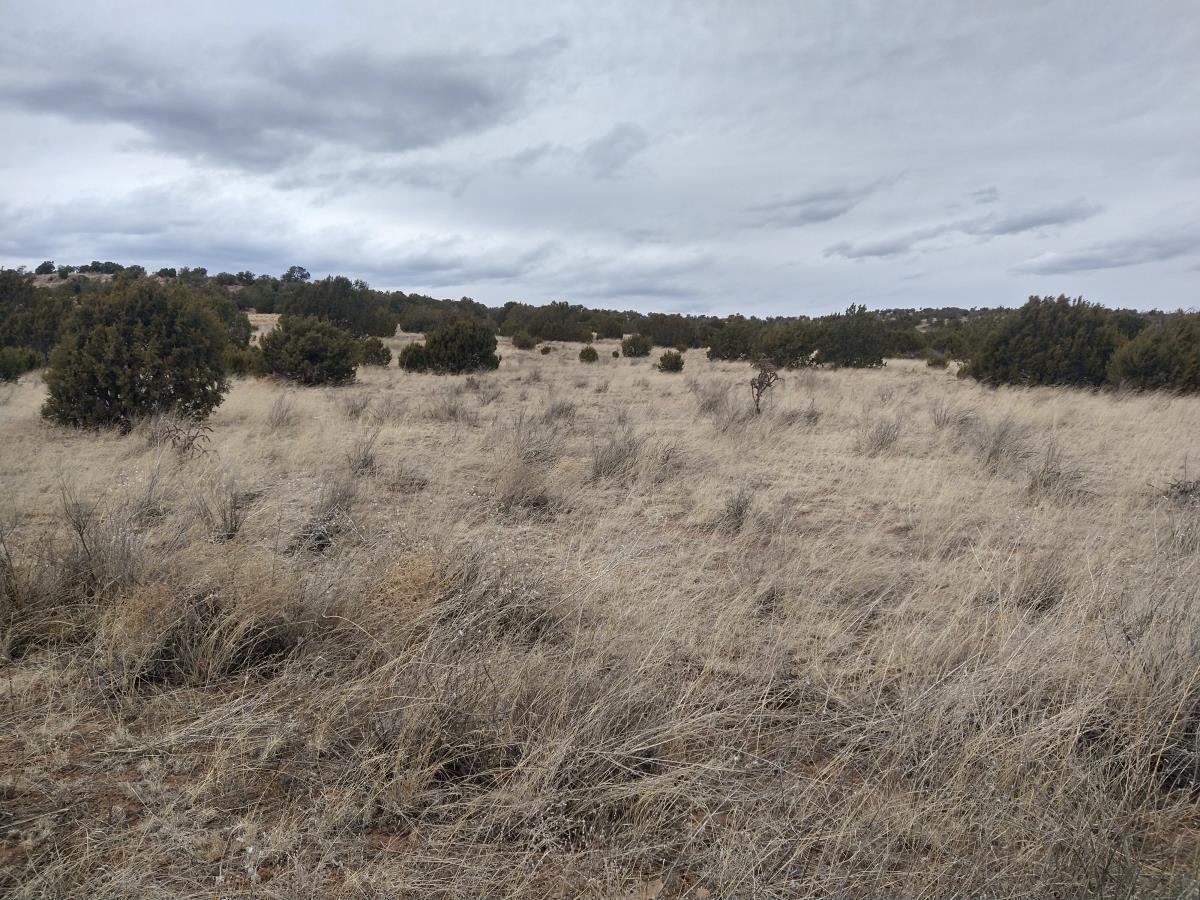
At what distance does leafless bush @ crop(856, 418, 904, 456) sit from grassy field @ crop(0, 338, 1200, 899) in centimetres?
296

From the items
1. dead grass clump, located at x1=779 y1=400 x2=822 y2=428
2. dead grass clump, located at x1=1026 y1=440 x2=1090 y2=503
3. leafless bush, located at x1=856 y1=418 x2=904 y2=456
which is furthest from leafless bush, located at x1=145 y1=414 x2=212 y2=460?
dead grass clump, located at x1=1026 y1=440 x2=1090 y2=503

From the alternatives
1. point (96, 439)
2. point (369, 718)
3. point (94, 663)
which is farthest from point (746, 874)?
point (96, 439)

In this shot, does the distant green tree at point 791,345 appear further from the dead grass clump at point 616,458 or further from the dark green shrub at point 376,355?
the dead grass clump at point 616,458

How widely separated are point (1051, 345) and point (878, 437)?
11.4 m

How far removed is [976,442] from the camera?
837 cm

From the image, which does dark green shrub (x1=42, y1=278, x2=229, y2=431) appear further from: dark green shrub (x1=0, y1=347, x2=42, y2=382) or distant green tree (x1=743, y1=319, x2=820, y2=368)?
distant green tree (x1=743, y1=319, x2=820, y2=368)

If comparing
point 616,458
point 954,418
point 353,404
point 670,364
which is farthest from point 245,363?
point 954,418

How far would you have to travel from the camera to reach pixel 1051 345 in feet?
55.3

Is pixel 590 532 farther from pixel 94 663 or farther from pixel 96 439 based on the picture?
pixel 96 439

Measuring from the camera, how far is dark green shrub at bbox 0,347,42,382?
16688 mm

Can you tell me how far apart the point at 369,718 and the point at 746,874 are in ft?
4.37

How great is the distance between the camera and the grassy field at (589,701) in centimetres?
187

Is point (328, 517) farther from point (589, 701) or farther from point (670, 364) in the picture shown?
point (670, 364)

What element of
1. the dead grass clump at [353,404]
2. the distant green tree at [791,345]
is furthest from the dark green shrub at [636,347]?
the dead grass clump at [353,404]
